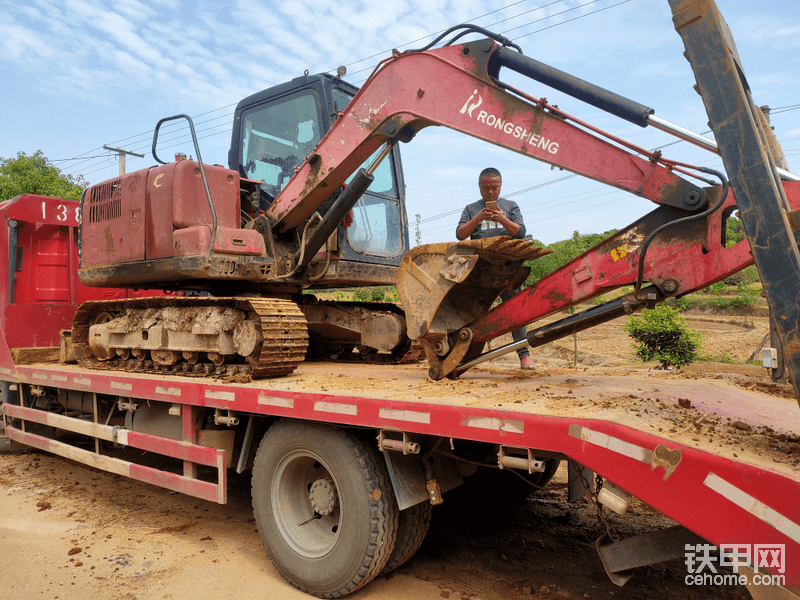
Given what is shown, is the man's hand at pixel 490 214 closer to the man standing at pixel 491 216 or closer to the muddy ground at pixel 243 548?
the man standing at pixel 491 216

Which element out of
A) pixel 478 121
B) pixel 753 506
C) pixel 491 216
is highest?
pixel 478 121

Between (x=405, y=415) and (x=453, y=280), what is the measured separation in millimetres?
1024

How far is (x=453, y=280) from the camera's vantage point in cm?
363

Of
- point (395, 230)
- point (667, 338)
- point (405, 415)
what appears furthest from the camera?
point (667, 338)

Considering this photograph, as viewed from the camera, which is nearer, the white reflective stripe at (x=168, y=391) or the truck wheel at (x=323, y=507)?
the truck wheel at (x=323, y=507)

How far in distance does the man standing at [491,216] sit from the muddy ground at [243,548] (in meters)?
1.18

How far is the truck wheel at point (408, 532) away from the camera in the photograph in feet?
10.8

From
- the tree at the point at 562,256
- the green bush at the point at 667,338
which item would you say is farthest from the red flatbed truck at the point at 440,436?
the tree at the point at 562,256

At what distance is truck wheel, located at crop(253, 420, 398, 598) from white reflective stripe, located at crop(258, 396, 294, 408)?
6.0 inches

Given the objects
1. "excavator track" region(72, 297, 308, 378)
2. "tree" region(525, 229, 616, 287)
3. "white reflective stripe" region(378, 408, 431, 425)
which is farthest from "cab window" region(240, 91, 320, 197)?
"tree" region(525, 229, 616, 287)

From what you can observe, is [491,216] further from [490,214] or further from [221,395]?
[221,395]

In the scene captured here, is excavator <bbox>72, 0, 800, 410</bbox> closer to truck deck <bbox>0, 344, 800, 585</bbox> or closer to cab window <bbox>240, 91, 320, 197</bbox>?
cab window <bbox>240, 91, 320, 197</bbox>

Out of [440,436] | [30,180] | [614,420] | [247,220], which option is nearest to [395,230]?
[247,220]

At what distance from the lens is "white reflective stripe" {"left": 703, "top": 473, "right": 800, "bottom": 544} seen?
5.83ft
